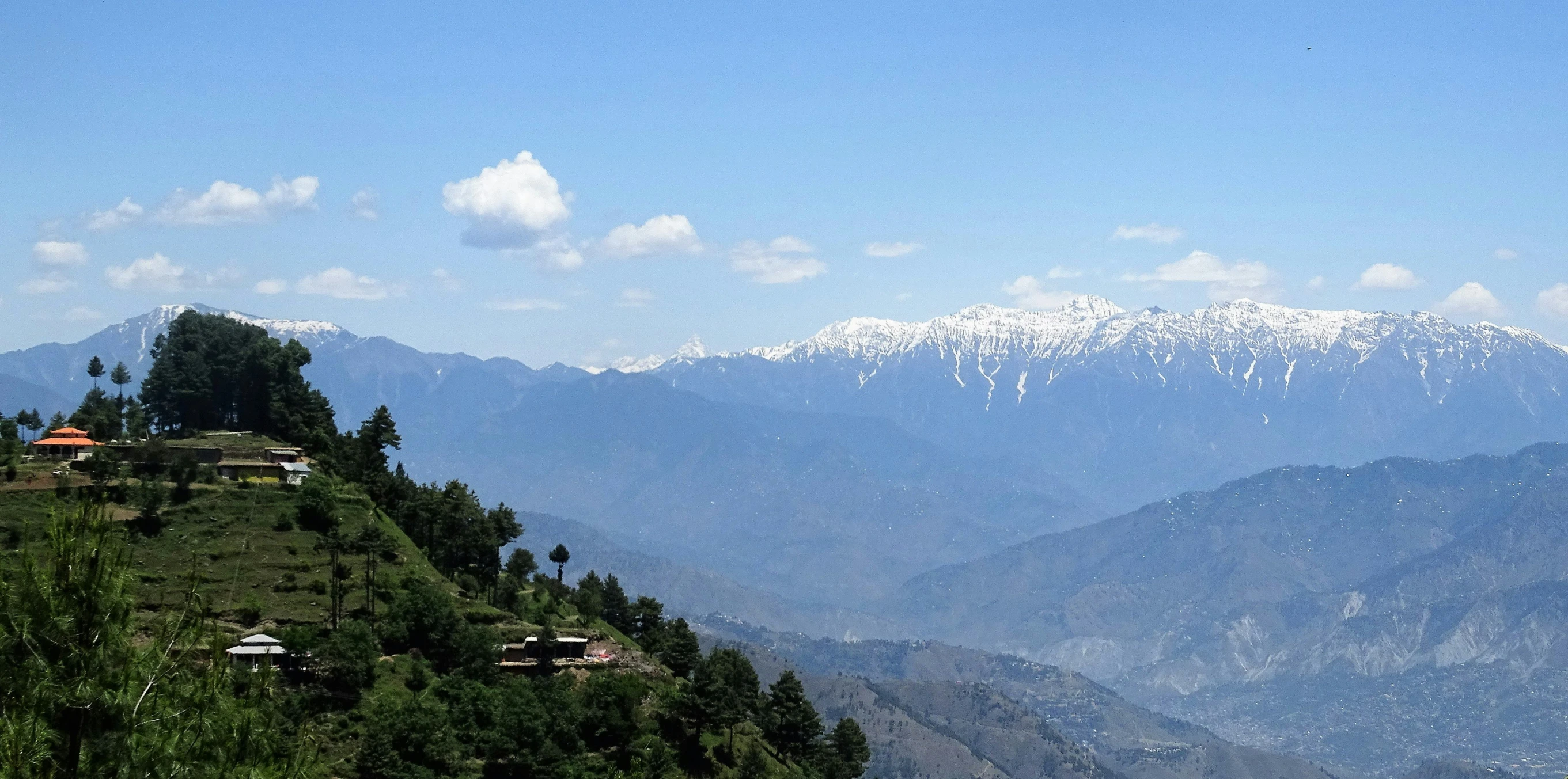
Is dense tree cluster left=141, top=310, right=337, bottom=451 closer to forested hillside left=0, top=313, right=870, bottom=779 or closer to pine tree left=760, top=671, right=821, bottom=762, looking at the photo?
forested hillside left=0, top=313, right=870, bottom=779

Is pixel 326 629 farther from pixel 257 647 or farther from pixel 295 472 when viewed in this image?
pixel 295 472

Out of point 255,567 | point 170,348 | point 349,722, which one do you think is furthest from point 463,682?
point 170,348

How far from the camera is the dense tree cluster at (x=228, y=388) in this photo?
13438 cm

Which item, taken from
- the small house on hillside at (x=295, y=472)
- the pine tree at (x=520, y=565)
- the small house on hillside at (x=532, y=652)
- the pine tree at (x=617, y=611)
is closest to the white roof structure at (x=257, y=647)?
the small house on hillside at (x=532, y=652)

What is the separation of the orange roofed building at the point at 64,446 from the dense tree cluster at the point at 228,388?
56.4ft

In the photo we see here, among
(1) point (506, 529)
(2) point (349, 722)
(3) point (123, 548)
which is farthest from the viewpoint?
(1) point (506, 529)

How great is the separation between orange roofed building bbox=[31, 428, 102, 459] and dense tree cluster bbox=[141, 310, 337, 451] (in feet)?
56.4

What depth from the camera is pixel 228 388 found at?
137125 millimetres

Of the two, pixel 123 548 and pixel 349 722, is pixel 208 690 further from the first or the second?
pixel 349 722

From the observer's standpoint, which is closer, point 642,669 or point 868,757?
point 642,669

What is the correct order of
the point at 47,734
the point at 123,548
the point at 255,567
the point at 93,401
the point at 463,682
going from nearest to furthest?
the point at 47,734 → the point at 123,548 → the point at 463,682 → the point at 255,567 → the point at 93,401

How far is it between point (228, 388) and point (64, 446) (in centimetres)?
2412

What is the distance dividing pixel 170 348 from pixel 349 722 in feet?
233

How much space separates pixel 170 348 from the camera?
454ft
